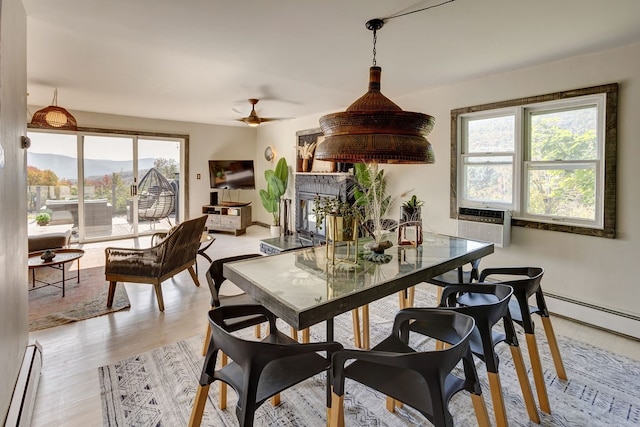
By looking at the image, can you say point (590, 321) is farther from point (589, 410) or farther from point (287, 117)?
point (287, 117)

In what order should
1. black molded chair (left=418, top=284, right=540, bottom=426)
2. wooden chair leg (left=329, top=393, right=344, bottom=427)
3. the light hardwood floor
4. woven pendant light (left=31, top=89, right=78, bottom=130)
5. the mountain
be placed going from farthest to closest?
the mountain < woven pendant light (left=31, top=89, right=78, bottom=130) < the light hardwood floor < black molded chair (left=418, top=284, right=540, bottom=426) < wooden chair leg (left=329, top=393, right=344, bottom=427)

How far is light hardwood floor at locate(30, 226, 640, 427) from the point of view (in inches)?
76.0

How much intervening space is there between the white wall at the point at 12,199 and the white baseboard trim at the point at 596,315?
13.6 feet

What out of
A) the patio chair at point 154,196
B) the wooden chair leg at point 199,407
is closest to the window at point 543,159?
the wooden chair leg at point 199,407

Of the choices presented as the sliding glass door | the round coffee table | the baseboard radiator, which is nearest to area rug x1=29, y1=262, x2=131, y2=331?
the round coffee table

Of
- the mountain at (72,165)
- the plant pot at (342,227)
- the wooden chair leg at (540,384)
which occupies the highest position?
the mountain at (72,165)

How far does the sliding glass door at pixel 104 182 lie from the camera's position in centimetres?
594

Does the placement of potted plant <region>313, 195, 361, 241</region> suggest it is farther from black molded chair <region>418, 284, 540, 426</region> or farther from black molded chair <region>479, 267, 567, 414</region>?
black molded chair <region>479, 267, 567, 414</region>

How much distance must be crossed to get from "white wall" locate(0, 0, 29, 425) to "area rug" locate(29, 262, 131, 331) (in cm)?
89

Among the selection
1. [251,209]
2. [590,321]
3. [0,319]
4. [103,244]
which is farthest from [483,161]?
[103,244]

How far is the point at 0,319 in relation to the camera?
156 centimetres

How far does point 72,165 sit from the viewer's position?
20.2 ft

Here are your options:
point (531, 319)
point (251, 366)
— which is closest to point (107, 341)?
point (251, 366)

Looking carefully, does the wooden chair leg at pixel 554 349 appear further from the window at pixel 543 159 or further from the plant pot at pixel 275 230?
the plant pot at pixel 275 230
